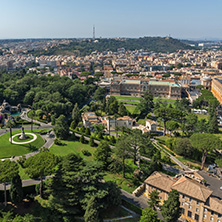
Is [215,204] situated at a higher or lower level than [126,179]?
higher

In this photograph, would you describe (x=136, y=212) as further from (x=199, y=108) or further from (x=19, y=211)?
(x=199, y=108)

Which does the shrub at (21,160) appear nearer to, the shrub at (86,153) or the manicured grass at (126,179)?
the shrub at (86,153)

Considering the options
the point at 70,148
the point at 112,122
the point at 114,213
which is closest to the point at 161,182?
the point at 114,213

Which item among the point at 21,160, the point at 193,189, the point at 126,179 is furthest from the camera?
the point at 21,160

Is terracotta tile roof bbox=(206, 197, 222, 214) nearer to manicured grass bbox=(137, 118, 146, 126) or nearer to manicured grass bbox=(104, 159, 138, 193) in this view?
manicured grass bbox=(104, 159, 138, 193)

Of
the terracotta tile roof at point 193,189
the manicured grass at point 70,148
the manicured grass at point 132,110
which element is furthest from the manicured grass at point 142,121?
the terracotta tile roof at point 193,189

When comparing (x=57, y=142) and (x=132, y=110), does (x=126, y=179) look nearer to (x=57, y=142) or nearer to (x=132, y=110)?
(x=57, y=142)

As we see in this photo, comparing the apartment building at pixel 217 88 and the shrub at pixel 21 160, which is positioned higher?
the apartment building at pixel 217 88
